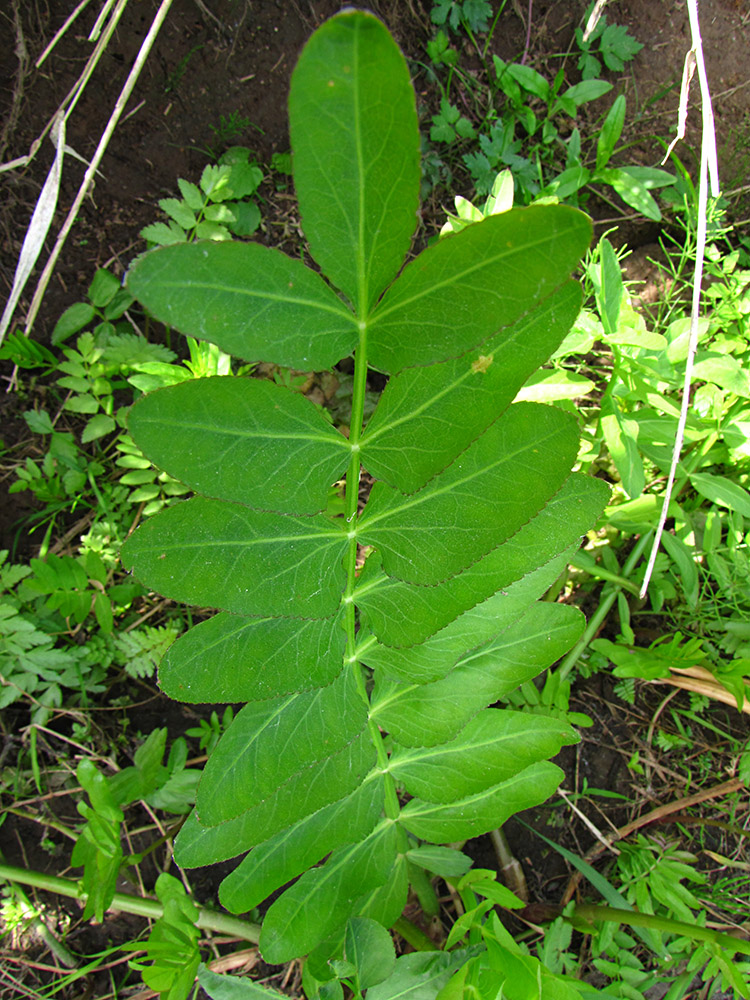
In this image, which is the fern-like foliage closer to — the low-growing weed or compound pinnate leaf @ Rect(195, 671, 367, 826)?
compound pinnate leaf @ Rect(195, 671, 367, 826)

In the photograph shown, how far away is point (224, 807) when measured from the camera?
4.12 feet

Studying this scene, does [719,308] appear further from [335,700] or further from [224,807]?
[224,807]

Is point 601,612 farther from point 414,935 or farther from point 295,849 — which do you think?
point 295,849

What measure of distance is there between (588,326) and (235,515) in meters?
1.44

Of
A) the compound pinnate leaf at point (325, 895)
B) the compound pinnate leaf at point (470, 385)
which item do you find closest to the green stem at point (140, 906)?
the compound pinnate leaf at point (325, 895)

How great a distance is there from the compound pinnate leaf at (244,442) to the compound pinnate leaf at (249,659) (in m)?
0.29

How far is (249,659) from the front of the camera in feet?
3.98

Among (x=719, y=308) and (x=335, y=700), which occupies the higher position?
(x=719, y=308)

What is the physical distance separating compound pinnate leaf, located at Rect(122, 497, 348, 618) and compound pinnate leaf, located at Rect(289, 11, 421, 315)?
452 mm

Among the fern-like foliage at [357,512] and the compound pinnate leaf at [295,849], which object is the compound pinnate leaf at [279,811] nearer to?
the fern-like foliage at [357,512]

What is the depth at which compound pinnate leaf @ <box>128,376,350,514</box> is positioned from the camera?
914 millimetres

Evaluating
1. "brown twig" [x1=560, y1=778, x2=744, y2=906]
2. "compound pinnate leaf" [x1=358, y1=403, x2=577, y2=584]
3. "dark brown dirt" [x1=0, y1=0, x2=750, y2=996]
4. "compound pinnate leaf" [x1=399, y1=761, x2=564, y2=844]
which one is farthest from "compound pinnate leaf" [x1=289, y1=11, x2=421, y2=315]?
"brown twig" [x1=560, y1=778, x2=744, y2=906]

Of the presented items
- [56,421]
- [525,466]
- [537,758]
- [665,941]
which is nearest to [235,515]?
[525,466]

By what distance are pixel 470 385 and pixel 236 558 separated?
0.48 metres
